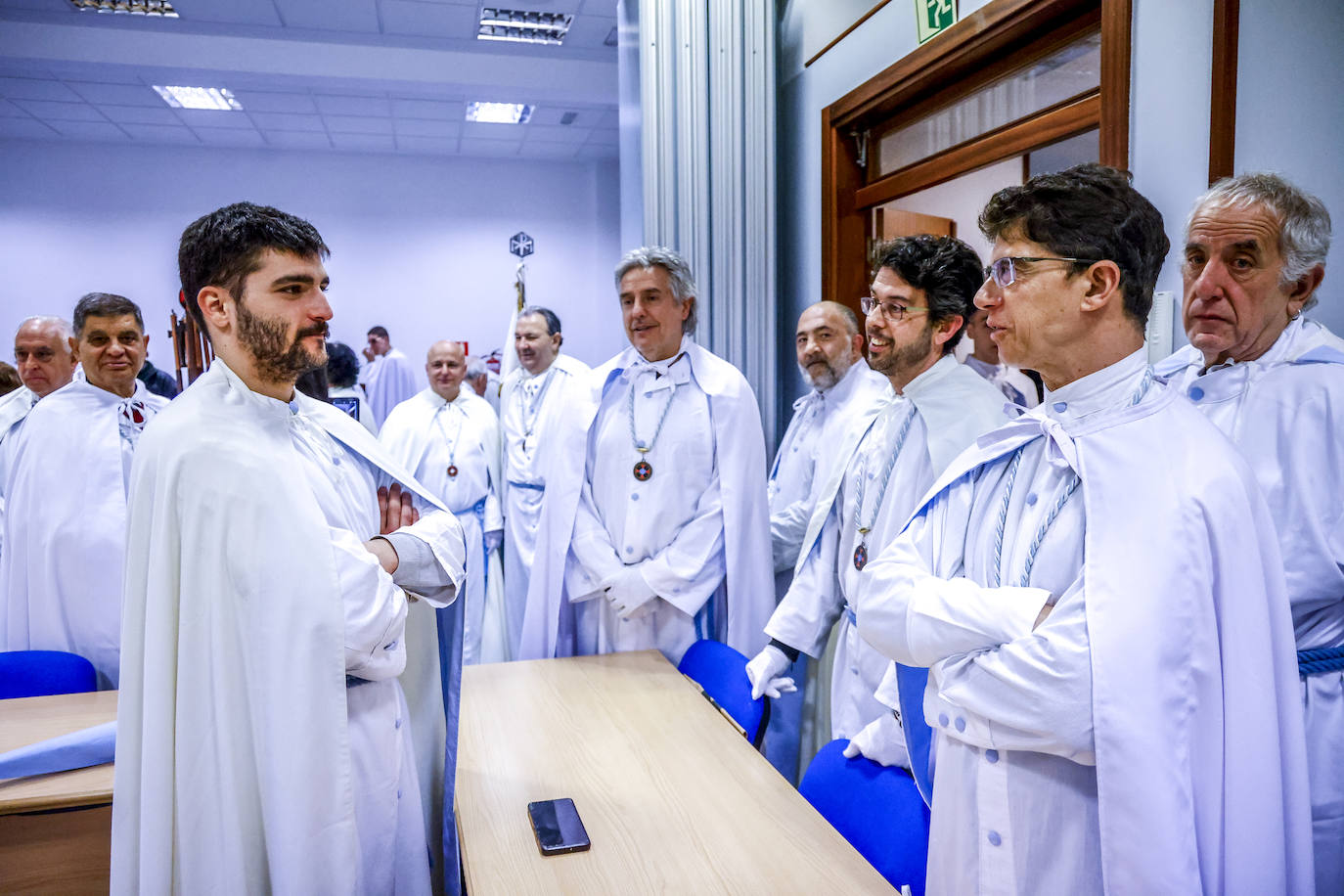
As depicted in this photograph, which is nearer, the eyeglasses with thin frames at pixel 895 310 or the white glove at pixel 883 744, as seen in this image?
the white glove at pixel 883 744

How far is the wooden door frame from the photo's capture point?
7.47ft

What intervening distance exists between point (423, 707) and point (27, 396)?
282 centimetres

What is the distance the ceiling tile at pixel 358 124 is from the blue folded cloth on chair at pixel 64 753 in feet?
23.9

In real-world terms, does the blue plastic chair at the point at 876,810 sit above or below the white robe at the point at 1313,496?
below

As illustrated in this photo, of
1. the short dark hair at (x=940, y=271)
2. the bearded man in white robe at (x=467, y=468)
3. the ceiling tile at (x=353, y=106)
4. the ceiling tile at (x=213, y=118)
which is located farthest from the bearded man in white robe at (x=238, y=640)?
the ceiling tile at (x=213, y=118)

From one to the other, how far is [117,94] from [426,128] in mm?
2537

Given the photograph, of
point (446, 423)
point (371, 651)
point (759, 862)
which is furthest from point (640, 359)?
point (446, 423)

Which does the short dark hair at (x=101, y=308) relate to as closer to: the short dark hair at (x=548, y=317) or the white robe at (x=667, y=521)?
the white robe at (x=667, y=521)

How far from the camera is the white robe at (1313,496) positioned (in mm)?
1590

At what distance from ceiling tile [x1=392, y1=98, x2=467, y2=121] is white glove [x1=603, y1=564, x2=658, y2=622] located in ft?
20.5

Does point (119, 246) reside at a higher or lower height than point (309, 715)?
higher

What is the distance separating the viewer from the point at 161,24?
21.1ft

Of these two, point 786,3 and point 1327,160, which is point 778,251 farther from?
point 1327,160

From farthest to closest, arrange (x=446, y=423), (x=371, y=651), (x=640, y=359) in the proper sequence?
(x=446, y=423) → (x=640, y=359) → (x=371, y=651)
